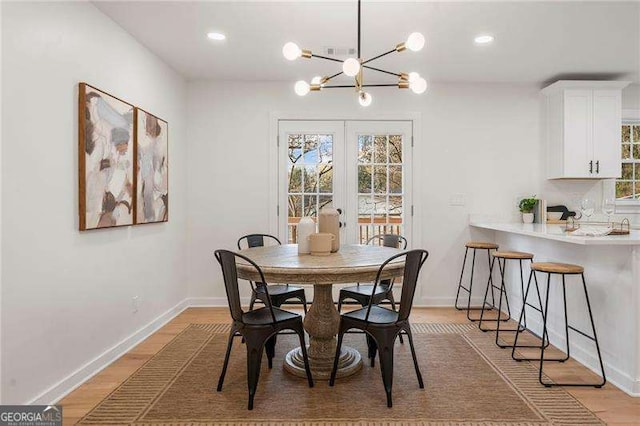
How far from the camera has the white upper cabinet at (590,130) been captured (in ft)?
13.5

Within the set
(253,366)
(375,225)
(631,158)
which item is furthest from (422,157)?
(253,366)

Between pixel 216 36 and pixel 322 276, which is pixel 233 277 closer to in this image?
pixel 322 276

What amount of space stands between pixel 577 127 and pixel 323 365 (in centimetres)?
361

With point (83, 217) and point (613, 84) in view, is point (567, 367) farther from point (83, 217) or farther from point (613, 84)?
point (83, 217)

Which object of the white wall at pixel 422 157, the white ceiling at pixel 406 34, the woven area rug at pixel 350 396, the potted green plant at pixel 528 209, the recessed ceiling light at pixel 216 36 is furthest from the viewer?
the white wall at pixel 422 157

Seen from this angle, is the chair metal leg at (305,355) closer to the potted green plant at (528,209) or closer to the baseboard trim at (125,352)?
the baseboard trim at (125,352)

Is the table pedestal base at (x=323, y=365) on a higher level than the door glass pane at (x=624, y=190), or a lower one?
lower

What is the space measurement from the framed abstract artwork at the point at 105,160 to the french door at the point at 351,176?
1.74 metres

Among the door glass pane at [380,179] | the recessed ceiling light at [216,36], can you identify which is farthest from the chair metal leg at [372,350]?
the recessed ceiling light at [216,36]

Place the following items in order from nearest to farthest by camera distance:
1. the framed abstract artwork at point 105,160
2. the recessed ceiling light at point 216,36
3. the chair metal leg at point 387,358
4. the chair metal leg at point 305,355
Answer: the chair metal leg at point 387,358 → the chair metal leg at point 305,355 → the framed abstract artwork at point 105,160 → the recessed ceiling light at point 216,36

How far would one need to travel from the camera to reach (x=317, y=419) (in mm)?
2107

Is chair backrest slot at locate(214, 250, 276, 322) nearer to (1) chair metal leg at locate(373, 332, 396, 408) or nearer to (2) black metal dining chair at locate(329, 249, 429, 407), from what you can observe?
(2) black metal dining chair at locate(329, 249, 429, 407)

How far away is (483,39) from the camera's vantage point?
10.8 feet

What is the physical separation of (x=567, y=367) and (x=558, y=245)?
0.94 m
